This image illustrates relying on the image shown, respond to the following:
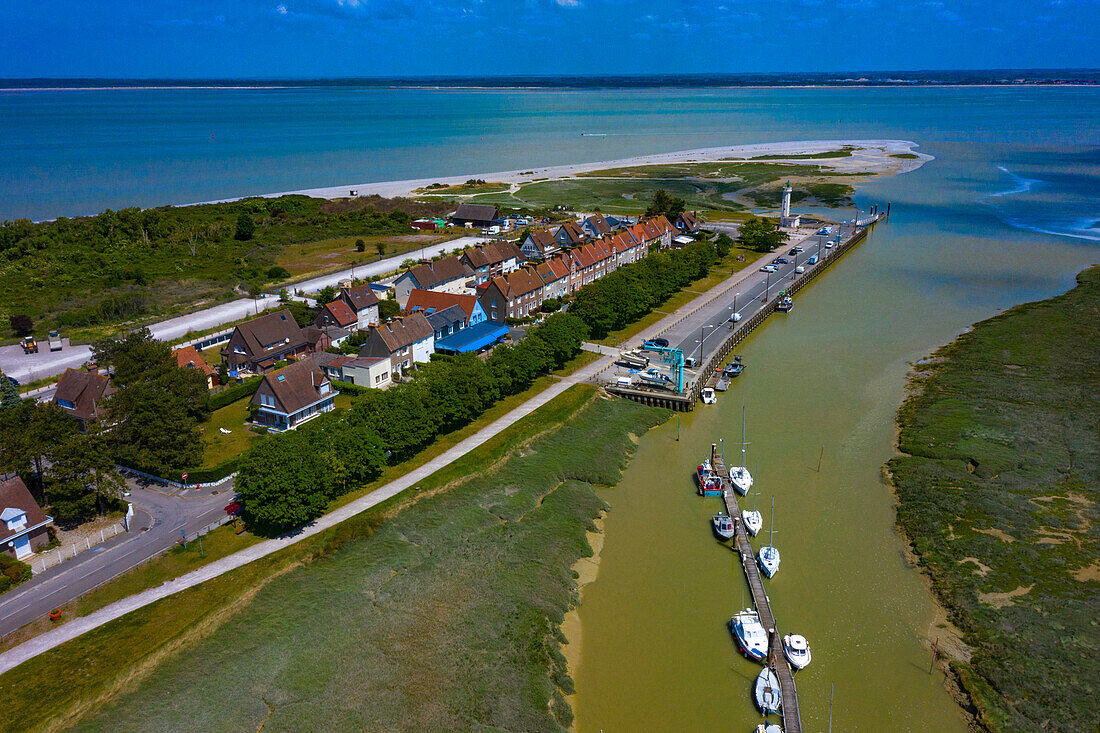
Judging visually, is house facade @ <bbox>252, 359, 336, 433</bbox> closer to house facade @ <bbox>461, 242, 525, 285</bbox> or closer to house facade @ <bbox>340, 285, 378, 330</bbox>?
house facade @ <bbox>340, 285, 378, 330</bbox>

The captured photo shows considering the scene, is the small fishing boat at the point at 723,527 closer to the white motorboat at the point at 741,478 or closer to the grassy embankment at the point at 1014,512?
the white motorboat at the point at 741,478

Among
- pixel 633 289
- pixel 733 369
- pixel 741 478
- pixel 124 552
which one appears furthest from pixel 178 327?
pixel 741 478

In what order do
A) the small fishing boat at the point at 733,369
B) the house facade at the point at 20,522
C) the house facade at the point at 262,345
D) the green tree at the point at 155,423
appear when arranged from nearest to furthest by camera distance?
1. the house facade at the point at 20,522
2. the green tree at the point at 155,423
3. the house facade at the point at 262,345
4. the small fishing boat at the point at 733,369

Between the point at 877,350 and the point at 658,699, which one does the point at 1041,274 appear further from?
the point at 658,699

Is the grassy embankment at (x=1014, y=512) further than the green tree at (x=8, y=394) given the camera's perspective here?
No

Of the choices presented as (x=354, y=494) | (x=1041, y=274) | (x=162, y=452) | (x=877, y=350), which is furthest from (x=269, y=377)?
(x=1041, y=274)

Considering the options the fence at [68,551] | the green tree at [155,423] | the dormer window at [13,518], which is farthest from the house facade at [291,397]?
the dormer window at [13,518]

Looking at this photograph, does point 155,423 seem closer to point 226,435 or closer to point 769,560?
point 226,435
